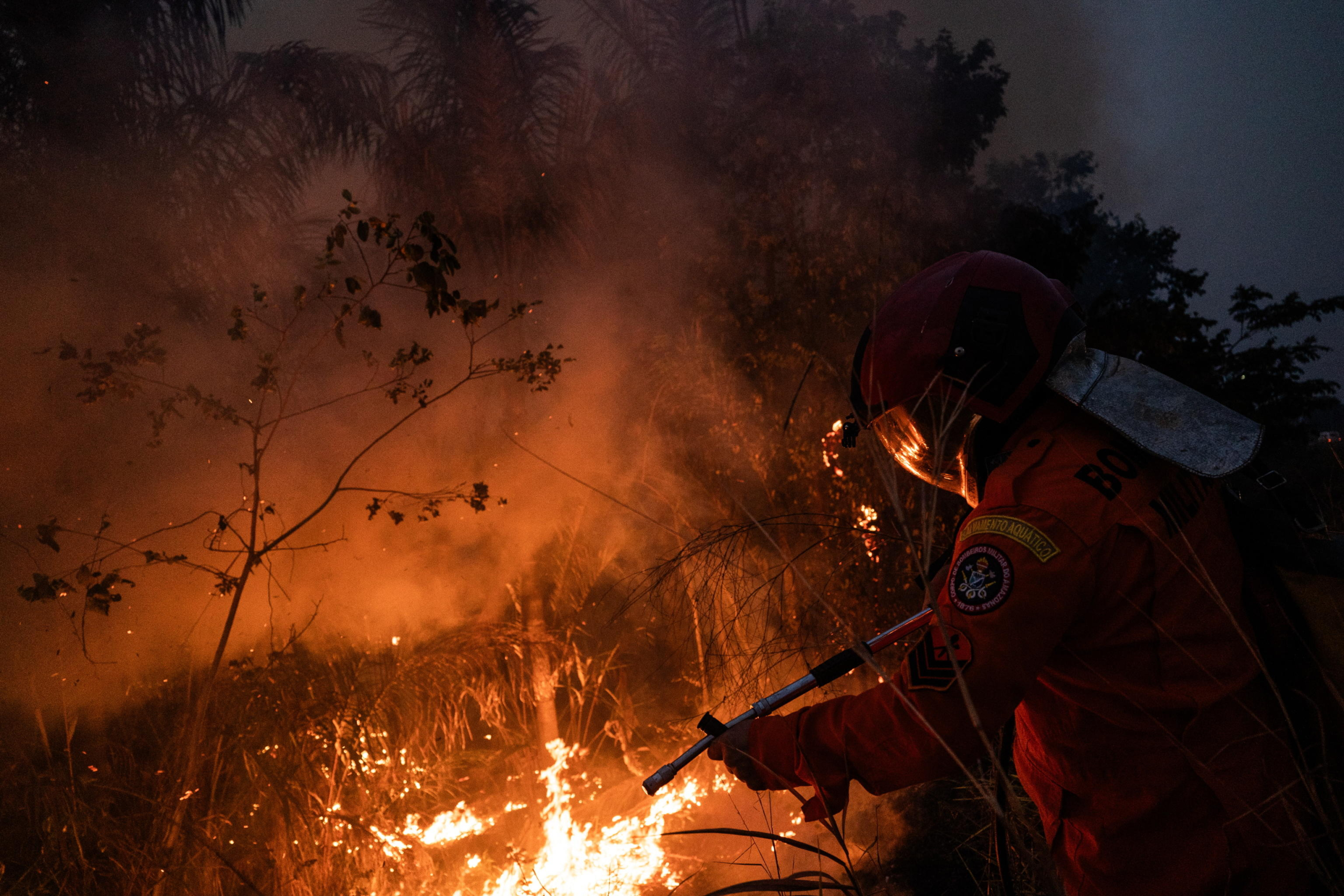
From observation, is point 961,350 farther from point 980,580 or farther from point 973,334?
point 980,580

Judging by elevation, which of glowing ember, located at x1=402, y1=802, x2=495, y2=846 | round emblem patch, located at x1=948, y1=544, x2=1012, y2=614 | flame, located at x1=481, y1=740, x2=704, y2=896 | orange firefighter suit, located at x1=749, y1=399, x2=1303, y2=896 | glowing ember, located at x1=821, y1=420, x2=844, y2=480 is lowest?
orange firefighter suit, located at x1=749, y1=399, x2=1303, y2=896

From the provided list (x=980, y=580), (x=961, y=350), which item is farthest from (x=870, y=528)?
(x=980, y=580)

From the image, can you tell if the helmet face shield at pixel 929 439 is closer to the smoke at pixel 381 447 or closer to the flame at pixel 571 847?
the smoke at pixel 381 447

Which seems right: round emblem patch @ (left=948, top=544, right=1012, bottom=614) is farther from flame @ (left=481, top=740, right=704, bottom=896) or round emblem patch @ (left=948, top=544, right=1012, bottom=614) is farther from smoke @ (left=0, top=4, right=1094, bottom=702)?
flame @ (left=481, top=740, right=704, bottom=896)

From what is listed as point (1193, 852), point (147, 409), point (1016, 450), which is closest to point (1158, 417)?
point (1016, 450)

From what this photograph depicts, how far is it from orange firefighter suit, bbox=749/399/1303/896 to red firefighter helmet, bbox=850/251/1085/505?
22 centimetres

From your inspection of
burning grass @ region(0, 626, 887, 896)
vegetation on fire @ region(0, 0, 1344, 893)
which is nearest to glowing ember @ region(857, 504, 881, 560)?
vegetation on fire @ region(0, 0, 1344, 893)

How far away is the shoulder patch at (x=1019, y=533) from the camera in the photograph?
4.54 ft

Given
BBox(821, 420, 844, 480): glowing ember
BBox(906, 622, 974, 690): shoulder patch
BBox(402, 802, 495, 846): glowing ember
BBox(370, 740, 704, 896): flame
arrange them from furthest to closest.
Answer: BBox(821, 420, 844, 480): glowing ember → BBox(402, 802, 495, 846): glowing ember → BBox(370, 740, 704, 896): flame → BBox(906, 622, 974, 690): shoulder patch

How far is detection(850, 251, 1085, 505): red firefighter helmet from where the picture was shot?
66.4 inches

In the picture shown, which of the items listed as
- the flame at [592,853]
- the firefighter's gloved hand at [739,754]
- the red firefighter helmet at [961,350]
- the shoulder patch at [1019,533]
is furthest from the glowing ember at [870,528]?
the flame at [592,853]

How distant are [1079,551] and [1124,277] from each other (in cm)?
1802

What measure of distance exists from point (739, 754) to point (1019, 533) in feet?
2.43

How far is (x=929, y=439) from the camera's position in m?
1.89
